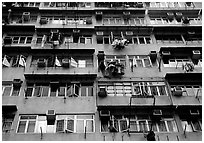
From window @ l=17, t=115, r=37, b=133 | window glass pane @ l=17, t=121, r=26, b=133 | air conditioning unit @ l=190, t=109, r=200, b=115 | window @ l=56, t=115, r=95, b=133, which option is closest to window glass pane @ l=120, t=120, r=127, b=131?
window @ l=56, t=115, r=95, b=133

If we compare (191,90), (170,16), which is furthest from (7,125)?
(170,16)

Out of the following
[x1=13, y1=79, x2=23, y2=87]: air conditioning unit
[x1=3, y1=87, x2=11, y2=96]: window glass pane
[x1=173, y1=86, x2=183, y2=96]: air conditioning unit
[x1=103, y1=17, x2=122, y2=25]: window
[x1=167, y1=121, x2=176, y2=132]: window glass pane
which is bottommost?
[x1=167, y1=121, x2=176, y2=132]: window glass pane

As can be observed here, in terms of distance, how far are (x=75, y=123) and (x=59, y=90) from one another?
95.8 inches

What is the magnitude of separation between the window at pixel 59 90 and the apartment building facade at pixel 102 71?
53 mm

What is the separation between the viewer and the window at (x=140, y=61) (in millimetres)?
17672

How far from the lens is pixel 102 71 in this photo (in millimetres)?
16891

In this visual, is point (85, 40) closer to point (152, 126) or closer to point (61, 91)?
point (61, 91)

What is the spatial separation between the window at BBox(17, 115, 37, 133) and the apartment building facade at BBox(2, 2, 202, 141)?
0.15 feet

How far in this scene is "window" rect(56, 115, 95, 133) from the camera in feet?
46.5

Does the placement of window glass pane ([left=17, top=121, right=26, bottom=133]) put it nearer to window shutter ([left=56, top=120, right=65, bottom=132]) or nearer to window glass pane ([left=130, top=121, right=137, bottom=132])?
window shutter ([left=56, top=120, right=65, bottom=132])

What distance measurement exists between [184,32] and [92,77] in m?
7.53

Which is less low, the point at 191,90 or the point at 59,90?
the point at 59,90

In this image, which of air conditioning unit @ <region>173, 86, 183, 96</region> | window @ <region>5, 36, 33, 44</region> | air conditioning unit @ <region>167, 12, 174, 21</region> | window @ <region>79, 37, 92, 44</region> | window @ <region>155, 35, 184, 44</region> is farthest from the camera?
air conditioning unit @ <region>167, 12, 174, 21</region>

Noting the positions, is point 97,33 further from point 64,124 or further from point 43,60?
point 64,124
